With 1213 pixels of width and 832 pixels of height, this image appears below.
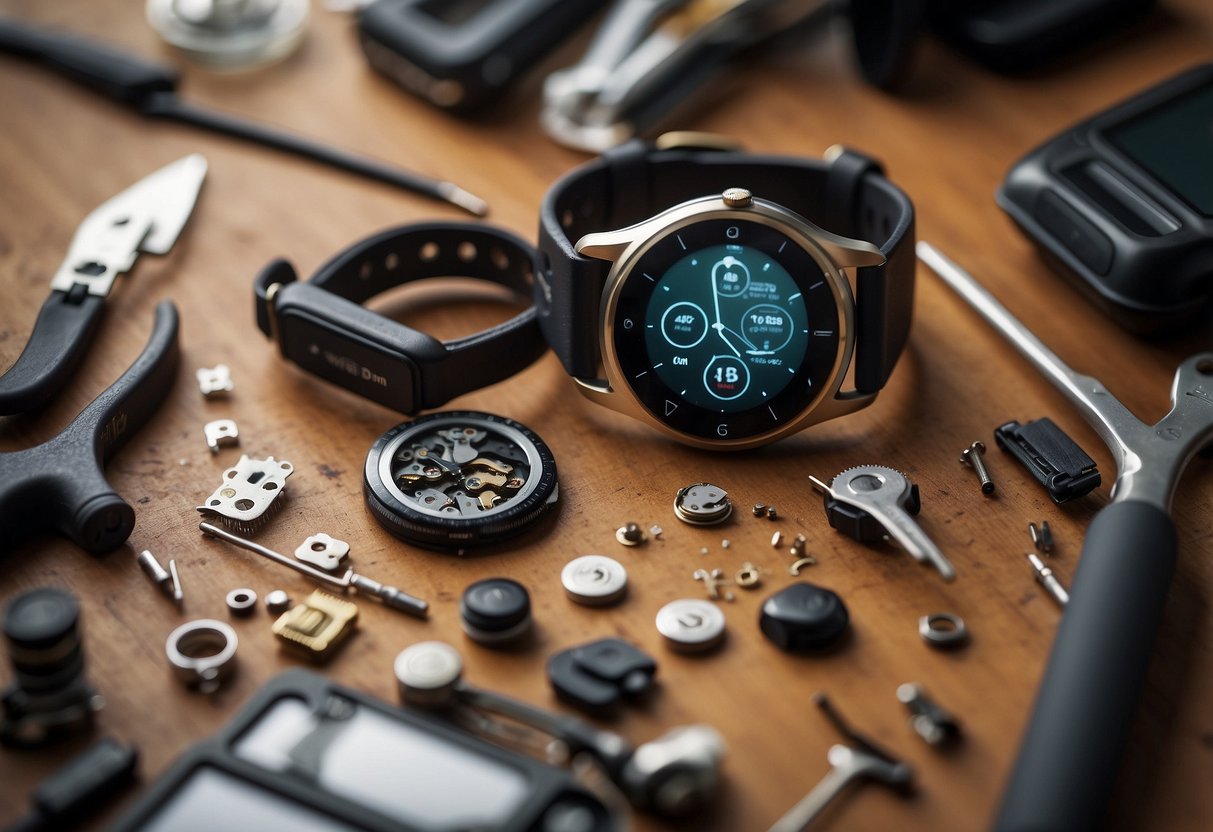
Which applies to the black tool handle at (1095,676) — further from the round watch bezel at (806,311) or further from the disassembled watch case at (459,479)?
the disassembled watch case at (459,479)

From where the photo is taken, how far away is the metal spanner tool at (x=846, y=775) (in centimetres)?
95

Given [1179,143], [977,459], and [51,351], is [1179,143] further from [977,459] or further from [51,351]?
[51,351]

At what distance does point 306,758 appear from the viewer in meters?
0.95

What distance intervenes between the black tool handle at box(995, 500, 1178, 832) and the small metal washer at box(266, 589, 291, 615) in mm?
561

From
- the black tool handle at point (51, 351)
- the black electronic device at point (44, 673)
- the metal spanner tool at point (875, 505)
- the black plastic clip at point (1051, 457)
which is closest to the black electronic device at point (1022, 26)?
the black plastic clip at point (1051, 457)

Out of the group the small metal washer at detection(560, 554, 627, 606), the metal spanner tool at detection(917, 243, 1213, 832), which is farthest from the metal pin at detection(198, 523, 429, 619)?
the metal spanner tool at detection(917, 243, 1213, 832)

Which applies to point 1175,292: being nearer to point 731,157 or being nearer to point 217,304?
point 731,157

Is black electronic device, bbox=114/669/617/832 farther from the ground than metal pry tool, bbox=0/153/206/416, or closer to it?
farther from the ground

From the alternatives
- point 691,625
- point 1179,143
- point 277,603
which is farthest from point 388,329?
point 1179,143

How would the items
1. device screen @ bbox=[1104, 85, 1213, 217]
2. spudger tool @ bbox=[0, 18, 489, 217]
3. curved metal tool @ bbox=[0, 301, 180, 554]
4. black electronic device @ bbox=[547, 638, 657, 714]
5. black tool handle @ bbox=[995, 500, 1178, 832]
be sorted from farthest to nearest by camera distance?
1. spudger tool @ bbox=[0, 18, 489, 217]
2. device screen @ bbox=[1104, 85, 1213, 217]
3. curved metal tool @ bbox=[0, 301, 180, 554]
4. black electronic device @ bbox=[547, 638, 657, 714]
5. black tool handle @ bbox=[995, 500, 1178, 832]

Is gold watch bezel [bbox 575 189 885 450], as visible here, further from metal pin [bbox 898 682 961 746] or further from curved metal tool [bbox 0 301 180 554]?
curved metal tool [bbox 0 301 180 554]

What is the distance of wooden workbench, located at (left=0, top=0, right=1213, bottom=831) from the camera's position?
1.03m

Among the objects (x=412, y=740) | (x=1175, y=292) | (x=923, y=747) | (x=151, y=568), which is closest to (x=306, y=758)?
(x=412, y=740)

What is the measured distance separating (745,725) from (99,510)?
53 centimetres
